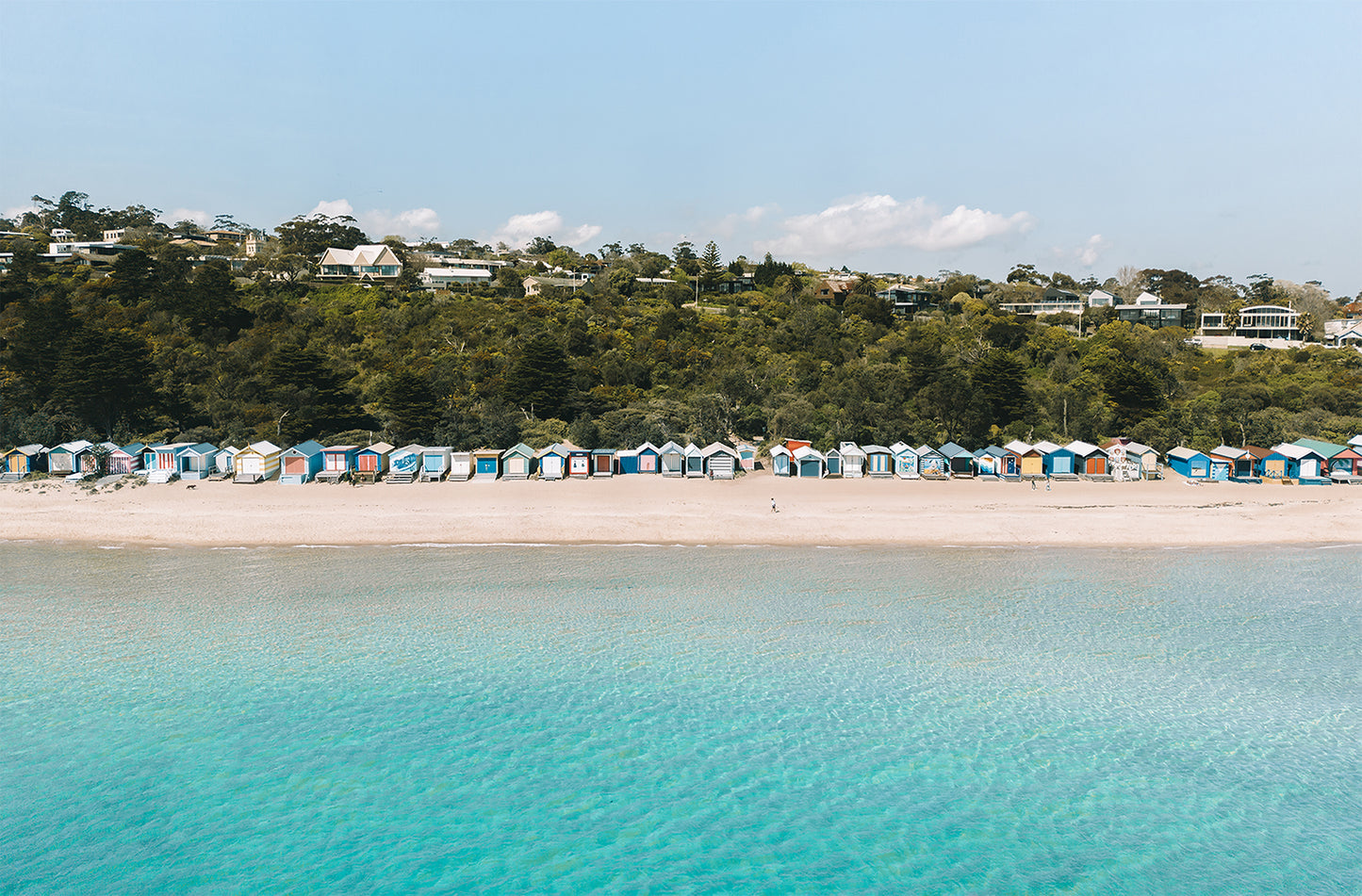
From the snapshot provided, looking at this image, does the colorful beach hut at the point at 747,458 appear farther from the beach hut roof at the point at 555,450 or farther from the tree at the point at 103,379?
the tree at the point at 103,379

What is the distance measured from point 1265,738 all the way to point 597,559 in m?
15.8

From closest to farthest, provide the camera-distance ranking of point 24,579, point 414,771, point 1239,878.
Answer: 1. point 1239,878
2. point 414,771
3. point 24,579

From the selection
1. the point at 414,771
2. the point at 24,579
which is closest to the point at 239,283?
the point at 24,579

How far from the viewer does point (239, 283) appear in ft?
209

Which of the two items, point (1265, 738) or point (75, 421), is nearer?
point (1265, 738)

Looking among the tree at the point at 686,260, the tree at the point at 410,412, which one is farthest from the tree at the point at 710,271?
the tree at the point at 410,412

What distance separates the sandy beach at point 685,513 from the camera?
82.9 feet

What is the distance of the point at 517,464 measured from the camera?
32906 mm

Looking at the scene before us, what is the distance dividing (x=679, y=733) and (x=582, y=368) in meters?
31.4

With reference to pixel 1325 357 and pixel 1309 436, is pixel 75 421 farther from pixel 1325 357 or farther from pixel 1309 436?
pixel 1325 357

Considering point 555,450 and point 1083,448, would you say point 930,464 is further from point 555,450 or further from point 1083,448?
point 555,450

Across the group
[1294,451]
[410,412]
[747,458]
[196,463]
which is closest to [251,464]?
[196,463]

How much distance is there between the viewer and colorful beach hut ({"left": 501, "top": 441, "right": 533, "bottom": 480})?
32875 mm

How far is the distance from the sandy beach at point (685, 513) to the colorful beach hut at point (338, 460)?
1.61 m
